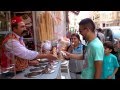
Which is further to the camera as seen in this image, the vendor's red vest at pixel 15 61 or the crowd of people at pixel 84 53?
the vendor's red vest at pixel 15 61

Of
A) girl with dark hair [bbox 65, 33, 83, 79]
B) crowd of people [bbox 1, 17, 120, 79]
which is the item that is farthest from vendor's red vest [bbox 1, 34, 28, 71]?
girl with dark hair [bbox 65, 33, 83, 79]

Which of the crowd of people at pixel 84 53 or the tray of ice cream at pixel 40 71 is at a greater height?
the crowd of people at pixel 84 53

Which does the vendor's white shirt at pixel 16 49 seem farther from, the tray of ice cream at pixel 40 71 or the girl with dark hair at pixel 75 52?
the girl with dark hair at pixel 75 52

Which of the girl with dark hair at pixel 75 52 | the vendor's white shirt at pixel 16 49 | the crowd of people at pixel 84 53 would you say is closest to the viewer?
the crowd of people at pixel 84 53

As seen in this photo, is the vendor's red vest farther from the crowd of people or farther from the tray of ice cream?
the tray of ice cream

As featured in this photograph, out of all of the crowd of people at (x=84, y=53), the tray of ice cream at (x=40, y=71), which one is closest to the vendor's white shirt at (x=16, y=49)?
the crowd of people at (x=84, y=53)

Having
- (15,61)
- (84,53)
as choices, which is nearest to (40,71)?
(15,61)

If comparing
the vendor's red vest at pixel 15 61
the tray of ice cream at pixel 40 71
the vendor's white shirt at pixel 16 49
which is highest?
the vendor's white shirt at pixel 16 49

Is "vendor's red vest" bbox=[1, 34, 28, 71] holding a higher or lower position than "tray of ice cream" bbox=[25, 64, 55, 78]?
higher

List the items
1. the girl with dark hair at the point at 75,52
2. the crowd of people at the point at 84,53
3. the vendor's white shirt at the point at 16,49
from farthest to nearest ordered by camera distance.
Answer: the girl with dark hair at the point at 75,52
the vendor's white shirt at the point at 16,49
the crowd of people at the point at 84,53
